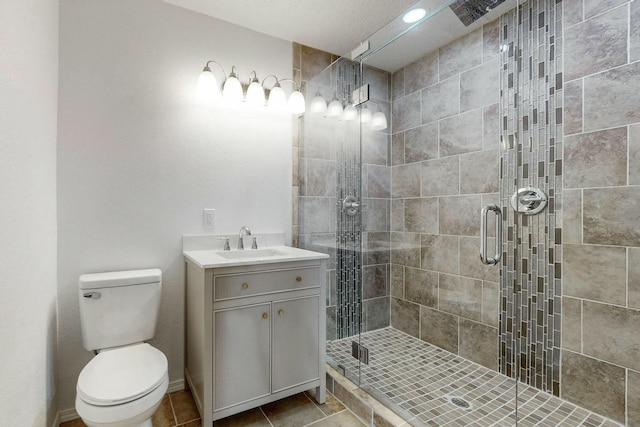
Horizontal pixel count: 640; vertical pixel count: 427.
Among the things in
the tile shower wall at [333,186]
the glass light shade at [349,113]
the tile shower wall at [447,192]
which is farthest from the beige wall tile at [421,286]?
the glass light shade at [349,113]

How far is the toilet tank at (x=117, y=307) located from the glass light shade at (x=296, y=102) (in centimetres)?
143

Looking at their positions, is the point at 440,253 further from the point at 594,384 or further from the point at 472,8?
the point at 472,8

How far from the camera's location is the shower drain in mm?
1706

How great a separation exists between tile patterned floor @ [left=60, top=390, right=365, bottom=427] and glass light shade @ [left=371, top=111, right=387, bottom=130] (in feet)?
6.07

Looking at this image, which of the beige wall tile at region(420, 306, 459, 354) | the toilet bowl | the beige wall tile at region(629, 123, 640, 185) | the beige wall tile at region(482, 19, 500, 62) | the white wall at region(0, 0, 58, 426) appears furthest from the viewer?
the beige wall tile at region(420, 306, 459, 354)

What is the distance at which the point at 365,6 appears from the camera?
6.68 feet

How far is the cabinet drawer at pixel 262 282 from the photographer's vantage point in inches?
64.4

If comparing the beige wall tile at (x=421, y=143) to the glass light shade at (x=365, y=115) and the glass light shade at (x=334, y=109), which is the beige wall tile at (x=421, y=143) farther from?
the glass light shade at (x=334, y=109)

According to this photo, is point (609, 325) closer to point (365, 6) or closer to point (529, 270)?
point (529, 270)

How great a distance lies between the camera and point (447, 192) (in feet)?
7.69

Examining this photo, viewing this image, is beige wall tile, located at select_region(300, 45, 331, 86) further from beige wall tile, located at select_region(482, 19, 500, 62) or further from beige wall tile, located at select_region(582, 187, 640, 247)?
beige wall tile, located at select_region(582, 187, 640, 247)

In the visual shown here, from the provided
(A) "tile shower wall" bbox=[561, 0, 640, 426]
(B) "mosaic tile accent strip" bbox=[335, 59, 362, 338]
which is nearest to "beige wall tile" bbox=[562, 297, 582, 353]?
(A) "tile shower wall" bbox=[561, 0, 640, 426]

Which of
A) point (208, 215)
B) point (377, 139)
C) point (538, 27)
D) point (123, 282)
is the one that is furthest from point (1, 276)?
point (538, 27)

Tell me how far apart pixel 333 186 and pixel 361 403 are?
1.40 metres
